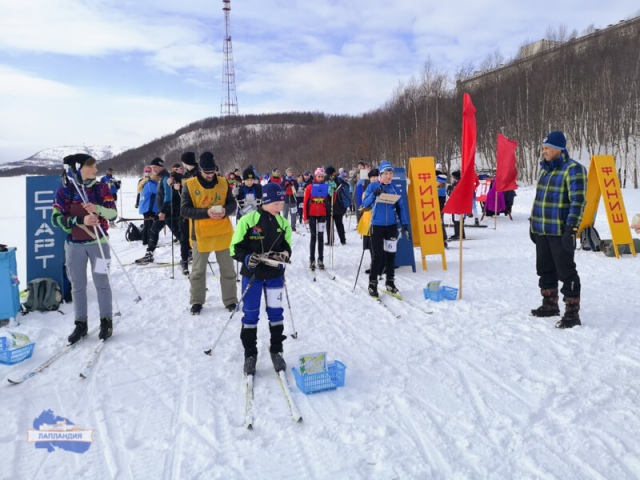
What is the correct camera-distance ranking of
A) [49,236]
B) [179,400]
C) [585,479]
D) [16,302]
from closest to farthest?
[585,479], [179,400], [16,302], [49,236]

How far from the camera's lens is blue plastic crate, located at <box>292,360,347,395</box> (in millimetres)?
3650

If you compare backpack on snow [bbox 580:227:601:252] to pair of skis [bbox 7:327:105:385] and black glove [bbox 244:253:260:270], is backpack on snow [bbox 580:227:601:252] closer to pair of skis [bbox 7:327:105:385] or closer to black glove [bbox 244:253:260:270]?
black glove [bbox 244:253:260:270]

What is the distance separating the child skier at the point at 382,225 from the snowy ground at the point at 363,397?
61 cm

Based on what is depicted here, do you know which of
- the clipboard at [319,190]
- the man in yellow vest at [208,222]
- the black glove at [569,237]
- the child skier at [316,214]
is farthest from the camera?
the clipboard at [319,190]

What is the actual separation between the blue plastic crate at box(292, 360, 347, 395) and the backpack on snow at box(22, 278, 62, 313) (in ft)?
13.6

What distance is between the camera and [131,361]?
14.3 ft

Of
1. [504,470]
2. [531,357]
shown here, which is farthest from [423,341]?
[504,470]

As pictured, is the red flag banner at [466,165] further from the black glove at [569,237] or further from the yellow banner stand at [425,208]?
the yellow banner stand at [425,208]

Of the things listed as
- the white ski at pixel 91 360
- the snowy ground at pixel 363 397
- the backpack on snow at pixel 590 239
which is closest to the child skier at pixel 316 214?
the snowy ground at pixel 363 397

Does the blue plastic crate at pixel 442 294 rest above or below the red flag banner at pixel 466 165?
below

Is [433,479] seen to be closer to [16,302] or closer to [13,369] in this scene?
[13,369]

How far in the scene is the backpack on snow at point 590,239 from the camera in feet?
30.9

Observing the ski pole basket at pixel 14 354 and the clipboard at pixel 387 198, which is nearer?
the ski pole basket at pixel 14 354

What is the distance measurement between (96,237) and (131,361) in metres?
1.49
